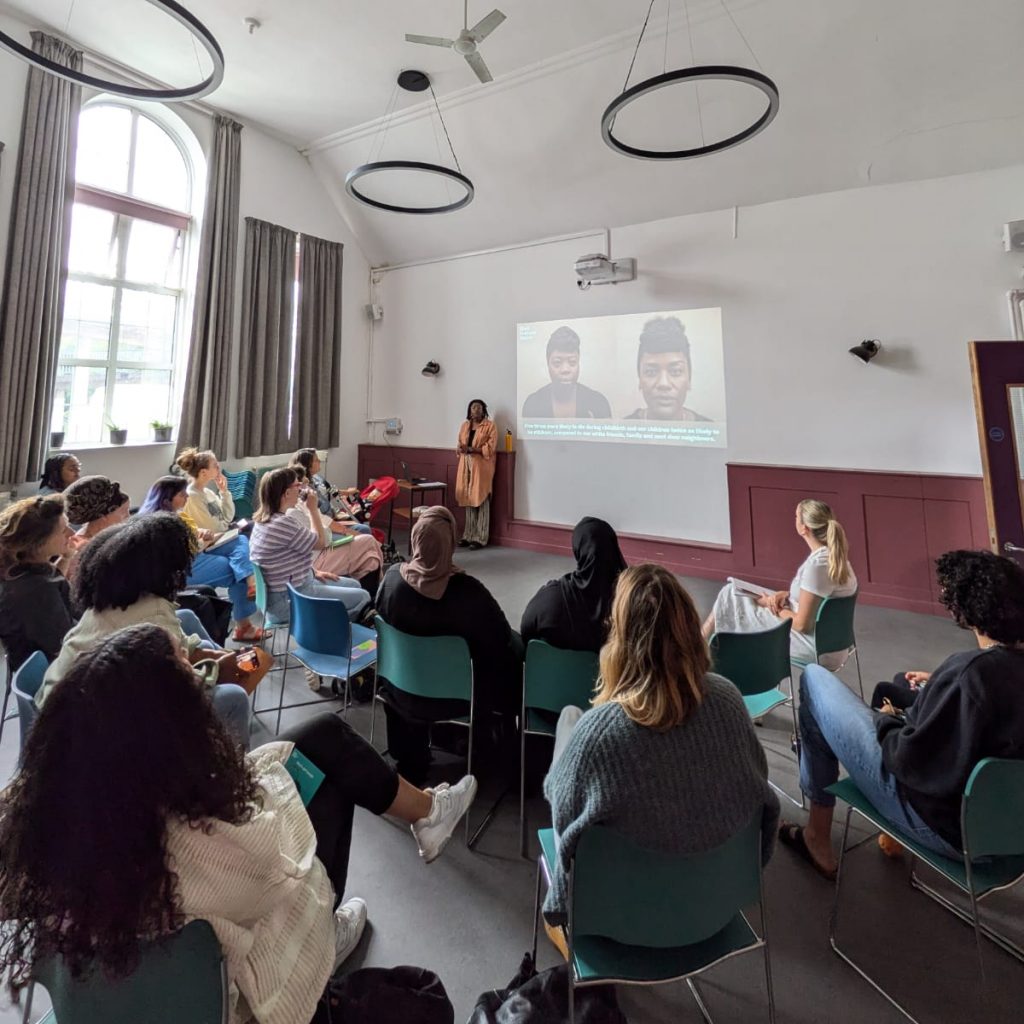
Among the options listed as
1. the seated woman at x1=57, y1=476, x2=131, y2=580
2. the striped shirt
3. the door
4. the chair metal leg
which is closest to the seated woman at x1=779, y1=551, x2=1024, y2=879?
the chair metal leg

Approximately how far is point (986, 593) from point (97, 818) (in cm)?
183

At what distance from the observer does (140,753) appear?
77 cm

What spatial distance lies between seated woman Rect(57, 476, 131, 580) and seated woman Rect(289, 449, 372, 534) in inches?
65.2

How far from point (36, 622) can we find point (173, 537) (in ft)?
2.36

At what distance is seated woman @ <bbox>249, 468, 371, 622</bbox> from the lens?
9.13ft

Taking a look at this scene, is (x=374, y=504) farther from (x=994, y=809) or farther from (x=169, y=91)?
(x=994, y=809)

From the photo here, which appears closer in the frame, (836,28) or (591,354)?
(836,28)

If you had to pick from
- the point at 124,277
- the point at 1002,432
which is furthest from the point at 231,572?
the point at 1002,432

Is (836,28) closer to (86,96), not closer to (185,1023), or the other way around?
(185,1023)

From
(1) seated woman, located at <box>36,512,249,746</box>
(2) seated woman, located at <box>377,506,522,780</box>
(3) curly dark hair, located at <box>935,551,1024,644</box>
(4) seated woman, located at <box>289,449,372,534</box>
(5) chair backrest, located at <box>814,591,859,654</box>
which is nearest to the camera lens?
(3) curly dark hair, located at <box>935,551,1024,644</box>

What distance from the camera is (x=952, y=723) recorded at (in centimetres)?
123

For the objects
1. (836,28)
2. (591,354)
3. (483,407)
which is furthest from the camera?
(483,407)

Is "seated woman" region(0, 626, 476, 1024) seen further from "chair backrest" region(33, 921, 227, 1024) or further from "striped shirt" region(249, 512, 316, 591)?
"striped shirt" region(249, 512, 316, 591)

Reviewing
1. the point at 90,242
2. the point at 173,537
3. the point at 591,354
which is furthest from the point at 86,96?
the point at 173,537
